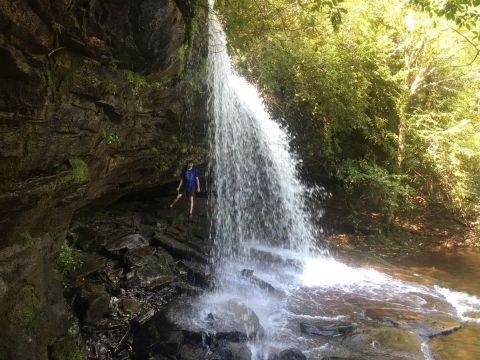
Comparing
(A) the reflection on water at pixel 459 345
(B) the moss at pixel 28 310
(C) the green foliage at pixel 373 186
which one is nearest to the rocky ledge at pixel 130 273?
(B) the moss at pixel 28 310

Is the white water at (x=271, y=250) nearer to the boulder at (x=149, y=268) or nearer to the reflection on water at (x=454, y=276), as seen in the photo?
the reflection on water at (x=454, y=276)

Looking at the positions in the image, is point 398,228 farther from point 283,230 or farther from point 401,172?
point 283,230

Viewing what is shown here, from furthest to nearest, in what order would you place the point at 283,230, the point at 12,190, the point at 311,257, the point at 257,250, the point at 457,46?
the point at 457,46 → the point at 283,230 → the point at 311,257 → the point at 257,250 → the point at 12,190

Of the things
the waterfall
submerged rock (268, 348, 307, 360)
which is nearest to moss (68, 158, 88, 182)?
submerged rock (268, 348, 307, 360)

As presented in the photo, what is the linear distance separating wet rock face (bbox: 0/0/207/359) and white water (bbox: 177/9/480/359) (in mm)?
2295

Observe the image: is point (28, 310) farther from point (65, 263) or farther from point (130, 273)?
point (130, 273)

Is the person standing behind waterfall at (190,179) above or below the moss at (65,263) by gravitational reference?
above

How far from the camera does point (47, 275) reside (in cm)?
564

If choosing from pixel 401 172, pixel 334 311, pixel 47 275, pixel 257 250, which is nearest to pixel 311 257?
pixel 257 250

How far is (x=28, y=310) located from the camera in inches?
195

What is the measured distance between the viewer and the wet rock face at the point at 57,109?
165 inches

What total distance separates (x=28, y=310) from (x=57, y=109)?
2602 mm

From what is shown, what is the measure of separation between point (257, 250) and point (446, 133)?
8.65m

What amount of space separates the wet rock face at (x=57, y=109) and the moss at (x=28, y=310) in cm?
2
